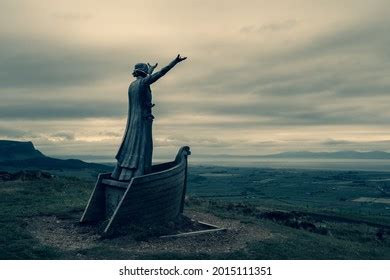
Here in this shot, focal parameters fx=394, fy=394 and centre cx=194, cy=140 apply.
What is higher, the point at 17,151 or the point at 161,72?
the point at 161,72

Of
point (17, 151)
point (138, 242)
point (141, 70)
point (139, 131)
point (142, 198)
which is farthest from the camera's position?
point (17, 151)

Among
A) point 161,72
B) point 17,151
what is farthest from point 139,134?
point 17,151

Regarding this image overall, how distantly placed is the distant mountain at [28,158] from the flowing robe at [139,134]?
331 ft

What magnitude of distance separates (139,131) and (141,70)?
103 inches

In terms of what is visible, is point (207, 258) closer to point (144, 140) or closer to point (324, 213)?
point (144, 140)

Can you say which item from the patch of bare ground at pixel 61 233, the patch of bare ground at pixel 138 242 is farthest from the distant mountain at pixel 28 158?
the patch of bare ground at pixel 138 242

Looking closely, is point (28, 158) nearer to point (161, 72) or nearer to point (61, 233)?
point (61, 233)

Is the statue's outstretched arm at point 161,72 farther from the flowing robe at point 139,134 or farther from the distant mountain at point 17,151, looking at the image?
the distant mountain at point 17,151

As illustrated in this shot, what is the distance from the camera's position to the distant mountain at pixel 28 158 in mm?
112450

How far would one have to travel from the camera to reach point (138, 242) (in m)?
14.4

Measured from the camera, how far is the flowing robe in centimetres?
1606

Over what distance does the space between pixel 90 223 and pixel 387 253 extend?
13.6 metres
